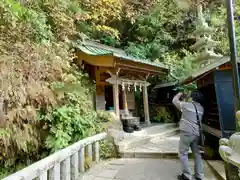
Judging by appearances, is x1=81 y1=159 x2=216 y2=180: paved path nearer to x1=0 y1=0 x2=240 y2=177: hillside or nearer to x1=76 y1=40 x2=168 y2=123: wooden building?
x1=0 y1=0 x2=240 y2=177: hillside

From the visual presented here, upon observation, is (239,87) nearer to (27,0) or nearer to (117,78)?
(117,78)

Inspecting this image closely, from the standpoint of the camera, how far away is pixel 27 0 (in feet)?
20.7

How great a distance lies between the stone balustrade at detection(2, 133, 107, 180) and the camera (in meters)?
2.71

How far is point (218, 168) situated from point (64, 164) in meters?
3.40

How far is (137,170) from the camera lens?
4965mm

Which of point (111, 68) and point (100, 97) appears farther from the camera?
point (100, 97)

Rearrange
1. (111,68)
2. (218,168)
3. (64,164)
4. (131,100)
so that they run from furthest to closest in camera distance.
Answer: (131,100)
(111,68)
(218,168)
(64,164)

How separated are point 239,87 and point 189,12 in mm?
12381

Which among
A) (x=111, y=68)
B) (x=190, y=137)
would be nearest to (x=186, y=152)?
(x=190, y=137)

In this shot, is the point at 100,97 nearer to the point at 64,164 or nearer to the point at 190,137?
the point at 64,164

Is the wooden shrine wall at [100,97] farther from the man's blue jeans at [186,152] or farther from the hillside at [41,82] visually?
the man's blue jeans at [186,152]

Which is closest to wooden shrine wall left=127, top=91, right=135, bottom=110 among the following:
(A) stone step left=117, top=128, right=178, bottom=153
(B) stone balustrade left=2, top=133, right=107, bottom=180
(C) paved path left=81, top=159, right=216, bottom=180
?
(A) stone step left=117, top=128, right=178, bottom=153

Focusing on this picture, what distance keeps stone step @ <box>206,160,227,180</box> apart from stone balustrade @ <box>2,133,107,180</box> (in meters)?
2.90

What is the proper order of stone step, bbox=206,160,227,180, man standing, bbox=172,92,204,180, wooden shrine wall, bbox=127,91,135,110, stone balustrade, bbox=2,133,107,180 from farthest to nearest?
A: wooden shrine wall, bbox=127,91,135,110 < stone step, bbox=206,160,227,180 < man standing, bbox=172,92,204,180 < stone balustrade, bbox=2,133,107,180
